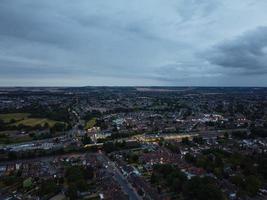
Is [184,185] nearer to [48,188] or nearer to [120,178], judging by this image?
[120,178]

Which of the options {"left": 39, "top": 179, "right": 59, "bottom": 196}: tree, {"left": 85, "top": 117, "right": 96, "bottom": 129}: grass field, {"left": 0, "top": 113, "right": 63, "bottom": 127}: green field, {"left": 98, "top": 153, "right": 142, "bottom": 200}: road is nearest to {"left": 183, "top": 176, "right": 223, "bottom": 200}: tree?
{"left": 98, "top": 153, "right": 142, "bottom": 200}: road

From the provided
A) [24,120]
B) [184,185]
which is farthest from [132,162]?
[24,120]

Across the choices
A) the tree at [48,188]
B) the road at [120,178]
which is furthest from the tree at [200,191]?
the tree at [48,188]

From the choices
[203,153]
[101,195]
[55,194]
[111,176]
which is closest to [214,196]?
[101,195]

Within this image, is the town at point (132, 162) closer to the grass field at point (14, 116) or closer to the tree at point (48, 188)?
the tree at point (48, 188)

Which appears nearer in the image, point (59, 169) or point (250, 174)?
point (250, 174)

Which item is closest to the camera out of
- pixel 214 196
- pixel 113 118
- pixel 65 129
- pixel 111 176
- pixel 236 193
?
pixel 214 196

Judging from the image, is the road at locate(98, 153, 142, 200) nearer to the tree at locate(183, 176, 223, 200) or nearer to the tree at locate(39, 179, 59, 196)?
the tree at locate(183, 176, 223, 200)

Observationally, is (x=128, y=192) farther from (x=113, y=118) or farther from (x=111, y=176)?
(x=113, y=118)
